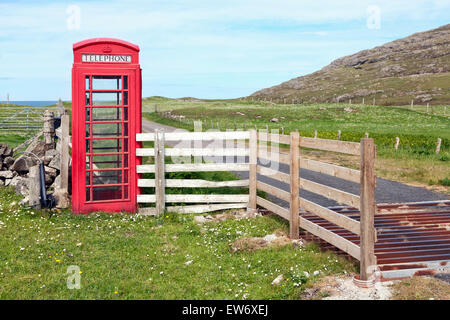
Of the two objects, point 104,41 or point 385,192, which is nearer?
point 104,41

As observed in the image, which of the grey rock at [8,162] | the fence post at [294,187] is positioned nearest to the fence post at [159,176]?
the fence post at [294,187]

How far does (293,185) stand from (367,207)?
2.46 metres

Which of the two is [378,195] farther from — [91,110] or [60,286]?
[60,286]

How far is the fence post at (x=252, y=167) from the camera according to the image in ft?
35.9

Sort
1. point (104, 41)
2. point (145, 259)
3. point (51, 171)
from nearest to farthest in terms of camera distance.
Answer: point (145, 259) < point (104, 41) < point (51, 171)

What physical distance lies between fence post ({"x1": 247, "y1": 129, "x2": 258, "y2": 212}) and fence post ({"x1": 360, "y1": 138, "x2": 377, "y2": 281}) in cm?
461

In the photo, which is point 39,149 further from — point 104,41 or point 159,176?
point 159,176

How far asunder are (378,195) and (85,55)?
9498mm

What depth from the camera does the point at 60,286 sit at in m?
6.78

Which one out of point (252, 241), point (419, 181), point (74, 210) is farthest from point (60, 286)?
point (419, 181)

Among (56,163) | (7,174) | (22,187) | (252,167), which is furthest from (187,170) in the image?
(7,174)

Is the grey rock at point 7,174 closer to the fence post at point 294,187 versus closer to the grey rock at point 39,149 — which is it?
the grey rock at point 39,149

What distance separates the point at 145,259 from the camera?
805cm

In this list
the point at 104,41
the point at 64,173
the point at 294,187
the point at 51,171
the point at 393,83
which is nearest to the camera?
the point at 294,187
